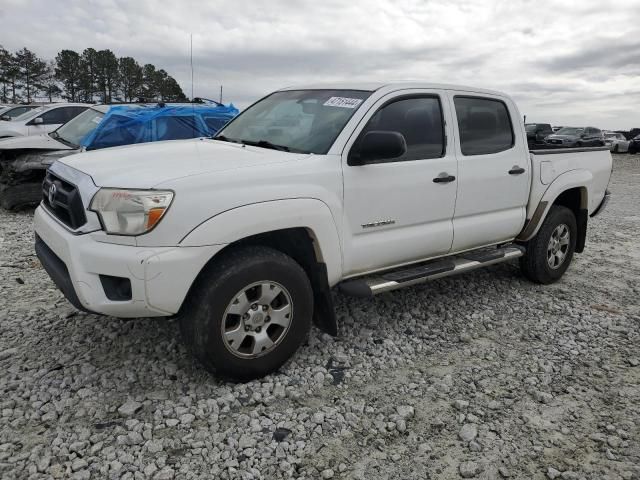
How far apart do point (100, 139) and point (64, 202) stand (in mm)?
4910

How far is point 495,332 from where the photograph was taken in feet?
13.6

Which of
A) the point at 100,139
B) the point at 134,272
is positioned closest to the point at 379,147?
the point at 134,272

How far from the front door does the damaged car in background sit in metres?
4.79

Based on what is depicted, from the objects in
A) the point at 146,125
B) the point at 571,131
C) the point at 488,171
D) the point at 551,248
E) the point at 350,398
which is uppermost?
the point at 571,131

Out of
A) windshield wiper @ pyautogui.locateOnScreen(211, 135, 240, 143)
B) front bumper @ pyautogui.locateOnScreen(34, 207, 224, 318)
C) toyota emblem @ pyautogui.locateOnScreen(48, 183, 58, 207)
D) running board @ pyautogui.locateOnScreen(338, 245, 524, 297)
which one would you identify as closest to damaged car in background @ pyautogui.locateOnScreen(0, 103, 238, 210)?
windshield wiper @ pyautogui.locateOnScreen(211, 135, 240, 143)

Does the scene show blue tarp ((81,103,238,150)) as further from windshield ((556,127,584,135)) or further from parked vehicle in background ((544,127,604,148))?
windshield ((556,127,584,135))

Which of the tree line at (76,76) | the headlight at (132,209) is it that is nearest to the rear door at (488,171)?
the headlight at (132,209)

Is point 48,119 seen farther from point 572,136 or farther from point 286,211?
point 572,136

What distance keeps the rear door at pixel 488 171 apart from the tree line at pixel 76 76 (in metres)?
43.6

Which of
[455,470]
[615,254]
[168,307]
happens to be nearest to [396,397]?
[455,470]

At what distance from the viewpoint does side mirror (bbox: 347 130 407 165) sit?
3262 millimetres

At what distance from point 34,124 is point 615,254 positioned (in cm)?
1184

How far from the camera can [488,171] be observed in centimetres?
424

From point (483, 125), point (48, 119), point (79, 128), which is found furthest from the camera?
point (48, 119)
